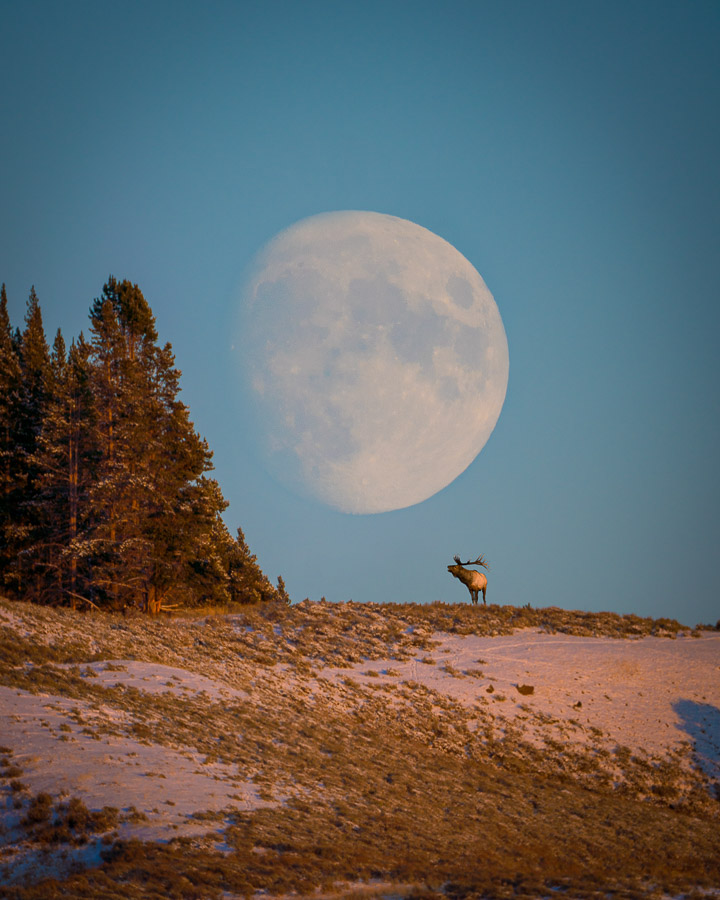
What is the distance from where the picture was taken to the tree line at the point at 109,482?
38219 mm

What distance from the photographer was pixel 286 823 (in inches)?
527

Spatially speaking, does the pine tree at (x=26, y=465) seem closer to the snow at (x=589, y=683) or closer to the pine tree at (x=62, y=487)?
the pine tree at (x=62, y=487)

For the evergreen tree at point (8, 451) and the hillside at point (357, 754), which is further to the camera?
the evergreen tree at point (8, 451)

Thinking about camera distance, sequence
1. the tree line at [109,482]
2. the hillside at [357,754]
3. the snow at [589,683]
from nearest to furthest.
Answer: the hillside at [357,754]
the snow at [589,683]
the tree line at [109,482]

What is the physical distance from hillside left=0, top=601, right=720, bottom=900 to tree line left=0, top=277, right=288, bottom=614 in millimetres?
7780

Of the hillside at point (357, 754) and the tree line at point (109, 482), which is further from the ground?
the tree line at point (109, 482)

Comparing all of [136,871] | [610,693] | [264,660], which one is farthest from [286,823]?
[610,693]

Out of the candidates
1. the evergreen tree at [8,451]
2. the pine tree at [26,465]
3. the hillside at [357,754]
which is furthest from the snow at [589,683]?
the evergreen tree at [8,451]

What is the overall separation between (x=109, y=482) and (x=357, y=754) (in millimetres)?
23665

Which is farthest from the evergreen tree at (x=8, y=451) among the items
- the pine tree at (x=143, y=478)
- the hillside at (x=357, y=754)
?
the hillside at (x=357, y=754)

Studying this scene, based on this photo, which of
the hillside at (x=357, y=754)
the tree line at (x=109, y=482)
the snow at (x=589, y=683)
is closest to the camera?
the hillside at (x=357, y=754)

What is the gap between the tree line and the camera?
38.2 metres

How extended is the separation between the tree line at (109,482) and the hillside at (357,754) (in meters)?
7.78

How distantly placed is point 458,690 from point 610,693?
20.1 ft
